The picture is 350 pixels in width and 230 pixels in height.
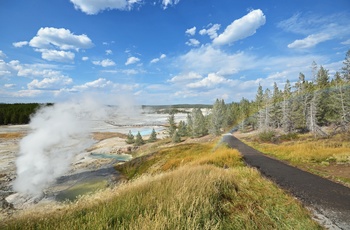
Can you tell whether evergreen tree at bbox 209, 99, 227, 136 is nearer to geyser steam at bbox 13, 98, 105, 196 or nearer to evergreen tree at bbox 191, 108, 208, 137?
evergreen tree at bbox 191, 108, 208, 137

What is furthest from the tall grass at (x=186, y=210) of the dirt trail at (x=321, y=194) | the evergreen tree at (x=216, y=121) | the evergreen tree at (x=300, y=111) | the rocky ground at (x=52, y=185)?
the evergreen tree at (x=216, y=121)

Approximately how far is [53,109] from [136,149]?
74.5ft

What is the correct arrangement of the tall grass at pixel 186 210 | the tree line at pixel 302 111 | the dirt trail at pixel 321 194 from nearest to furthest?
1. the tall grass at pixel 186 210
2. the dirt trail at pixel 321 194
3. the tree line at pixel 302 111

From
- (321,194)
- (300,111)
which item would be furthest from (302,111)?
(321,194)

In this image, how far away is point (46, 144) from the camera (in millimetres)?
24062

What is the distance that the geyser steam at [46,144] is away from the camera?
19.2 meters

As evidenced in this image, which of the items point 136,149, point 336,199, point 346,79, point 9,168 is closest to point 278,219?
point 336,199

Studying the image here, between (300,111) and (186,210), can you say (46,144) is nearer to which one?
(186,210)

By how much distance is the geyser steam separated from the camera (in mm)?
19188

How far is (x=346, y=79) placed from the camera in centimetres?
4494

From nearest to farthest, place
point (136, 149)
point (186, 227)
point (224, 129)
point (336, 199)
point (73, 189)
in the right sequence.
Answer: point (186, 227) < point (336, 199) < point (73, 189) < point (136, 149) < point (224, 129)

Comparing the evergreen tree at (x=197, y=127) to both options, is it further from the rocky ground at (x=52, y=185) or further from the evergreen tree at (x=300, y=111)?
the rocky ground at (x=52, y=185)

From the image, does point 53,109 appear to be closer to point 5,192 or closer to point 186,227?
point 5,192

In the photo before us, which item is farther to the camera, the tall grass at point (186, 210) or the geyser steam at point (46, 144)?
the geyser steam at point (46, 144)
